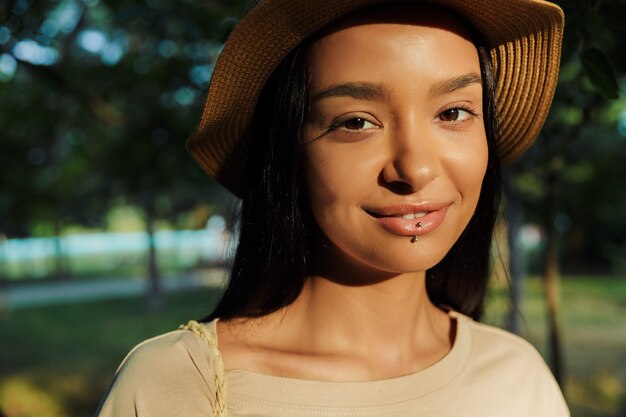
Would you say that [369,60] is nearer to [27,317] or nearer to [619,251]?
[27,317]

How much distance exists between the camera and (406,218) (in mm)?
1402

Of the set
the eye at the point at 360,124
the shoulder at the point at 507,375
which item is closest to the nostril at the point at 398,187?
the eye at the point at 360,124

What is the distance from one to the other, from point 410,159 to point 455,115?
18cm

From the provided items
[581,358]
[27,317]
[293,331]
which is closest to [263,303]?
[293,331]

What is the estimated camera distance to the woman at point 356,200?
138 cm

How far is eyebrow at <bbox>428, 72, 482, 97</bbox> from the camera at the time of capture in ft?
4.58

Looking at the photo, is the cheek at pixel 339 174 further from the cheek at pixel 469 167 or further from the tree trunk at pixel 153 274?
the tree trunk at pixel 153 274

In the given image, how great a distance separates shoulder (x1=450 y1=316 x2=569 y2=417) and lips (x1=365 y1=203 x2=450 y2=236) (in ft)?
1.49

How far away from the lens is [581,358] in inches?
374

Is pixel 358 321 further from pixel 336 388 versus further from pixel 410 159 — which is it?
pixel 410 159

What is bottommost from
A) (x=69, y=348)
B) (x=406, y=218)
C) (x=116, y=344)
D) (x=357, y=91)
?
(x=69, y=348)

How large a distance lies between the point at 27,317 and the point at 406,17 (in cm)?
1413

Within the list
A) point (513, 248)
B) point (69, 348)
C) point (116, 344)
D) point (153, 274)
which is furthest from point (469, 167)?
point (153, 274)

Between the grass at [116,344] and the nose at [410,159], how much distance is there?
4.36 metres
